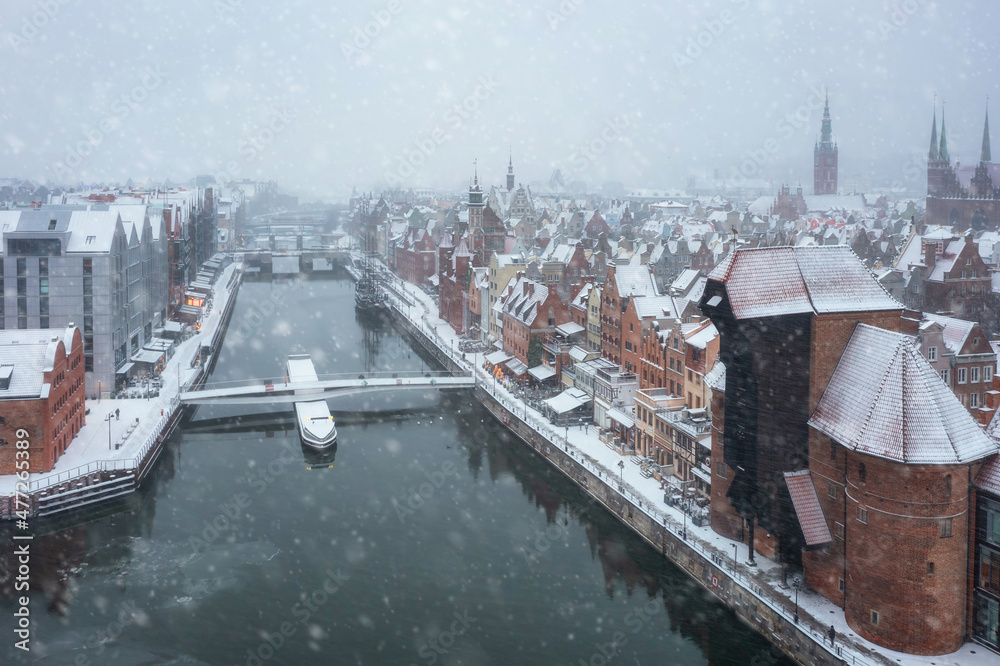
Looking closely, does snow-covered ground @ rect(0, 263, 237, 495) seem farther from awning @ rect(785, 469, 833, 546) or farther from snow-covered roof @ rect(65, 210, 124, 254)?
awning @ rect(785, 469, 833, 546)

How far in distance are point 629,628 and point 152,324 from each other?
1562 inches

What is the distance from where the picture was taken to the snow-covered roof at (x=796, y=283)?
Answer: 2248 centimetres

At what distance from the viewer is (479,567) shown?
1050 inches

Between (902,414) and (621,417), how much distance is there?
1548 centimetres

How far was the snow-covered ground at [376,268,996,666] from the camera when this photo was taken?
19625mm

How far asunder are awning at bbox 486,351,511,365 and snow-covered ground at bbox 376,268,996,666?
8.27ft

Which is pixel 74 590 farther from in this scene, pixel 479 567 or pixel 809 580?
pixel 809 580

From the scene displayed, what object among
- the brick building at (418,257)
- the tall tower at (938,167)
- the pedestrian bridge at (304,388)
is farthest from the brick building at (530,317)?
the tall tower at (938,167)

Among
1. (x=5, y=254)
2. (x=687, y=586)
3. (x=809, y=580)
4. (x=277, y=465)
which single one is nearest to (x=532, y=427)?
(x=277, y=465)

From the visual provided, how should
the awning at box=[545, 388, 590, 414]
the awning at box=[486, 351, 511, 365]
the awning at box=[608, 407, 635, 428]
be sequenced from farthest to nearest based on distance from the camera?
the awning at box=[486, 351, 511, 365], the awning at box=[545, 388, 590, 414], the awning at box=[608, 407, 635, 428]

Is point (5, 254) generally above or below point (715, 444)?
above

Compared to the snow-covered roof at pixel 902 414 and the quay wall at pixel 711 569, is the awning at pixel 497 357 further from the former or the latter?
the snow-covered roof at pixel 902 414

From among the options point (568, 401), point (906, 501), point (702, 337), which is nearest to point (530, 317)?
point (568, 401)

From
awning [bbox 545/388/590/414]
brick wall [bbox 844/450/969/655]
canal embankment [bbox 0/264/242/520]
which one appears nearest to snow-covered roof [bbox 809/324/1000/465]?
brick wall [bbox 844/450/969/655]
